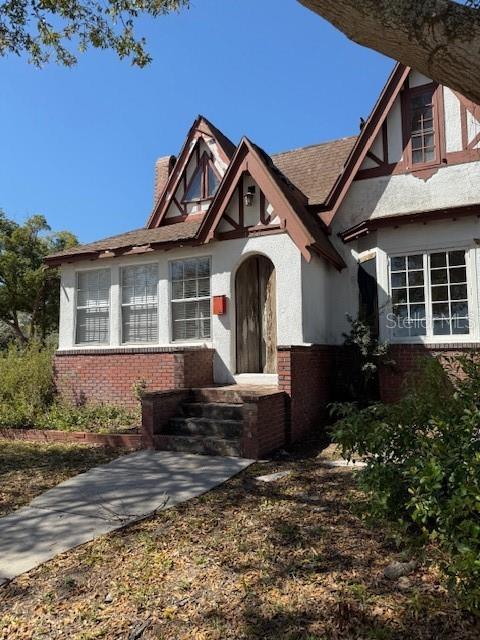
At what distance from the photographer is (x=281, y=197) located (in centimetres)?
959

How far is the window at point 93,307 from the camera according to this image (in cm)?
1216

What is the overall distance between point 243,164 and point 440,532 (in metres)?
8.76

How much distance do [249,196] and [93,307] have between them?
4.92 m

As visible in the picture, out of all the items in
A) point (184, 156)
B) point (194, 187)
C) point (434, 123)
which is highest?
point (184, 156)

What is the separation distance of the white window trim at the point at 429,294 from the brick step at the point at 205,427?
156 inches

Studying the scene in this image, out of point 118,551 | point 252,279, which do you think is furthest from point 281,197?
point 118,551

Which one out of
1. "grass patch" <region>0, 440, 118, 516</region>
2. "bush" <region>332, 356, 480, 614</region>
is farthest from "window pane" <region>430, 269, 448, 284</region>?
"grass patch" <region>0, 440, 118, 516</region>

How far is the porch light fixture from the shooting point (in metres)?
10.4

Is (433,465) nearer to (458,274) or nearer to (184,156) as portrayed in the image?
(458,274)

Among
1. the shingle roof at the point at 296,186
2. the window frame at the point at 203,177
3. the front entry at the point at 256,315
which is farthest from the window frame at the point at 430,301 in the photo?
the window frame at the point at 203,177

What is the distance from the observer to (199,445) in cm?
788

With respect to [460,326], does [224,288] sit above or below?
above

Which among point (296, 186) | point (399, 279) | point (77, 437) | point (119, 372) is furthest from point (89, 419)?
point (296, 186)

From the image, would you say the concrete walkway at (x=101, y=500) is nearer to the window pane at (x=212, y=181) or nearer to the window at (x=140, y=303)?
the window at (x=140, y=303)
